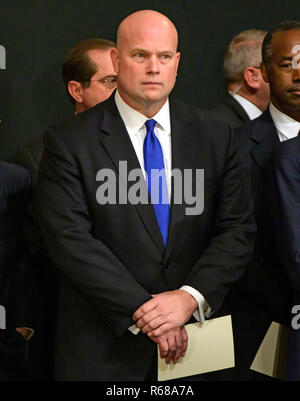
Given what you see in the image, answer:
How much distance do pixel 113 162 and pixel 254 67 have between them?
1.81 metres

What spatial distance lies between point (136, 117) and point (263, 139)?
66cm

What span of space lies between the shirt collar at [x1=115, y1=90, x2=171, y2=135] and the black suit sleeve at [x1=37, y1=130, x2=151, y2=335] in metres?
0.25

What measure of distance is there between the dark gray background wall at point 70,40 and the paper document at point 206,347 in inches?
62.8

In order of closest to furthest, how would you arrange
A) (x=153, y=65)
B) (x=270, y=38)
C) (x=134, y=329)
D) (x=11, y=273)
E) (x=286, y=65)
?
(x=134, y=329), (x=153, y=65), (x=11, y=273), (x=286, y=65), (x=270, y=38)

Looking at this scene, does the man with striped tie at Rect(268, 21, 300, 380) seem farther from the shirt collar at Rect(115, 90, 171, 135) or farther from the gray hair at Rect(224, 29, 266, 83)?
the gray hair at Rect(224, 29, 266, 83)

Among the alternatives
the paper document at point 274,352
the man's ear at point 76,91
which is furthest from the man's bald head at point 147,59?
the man's ear at point 76,91

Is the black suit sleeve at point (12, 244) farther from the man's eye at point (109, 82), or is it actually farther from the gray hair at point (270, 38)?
the gray hair at point (270, 38)

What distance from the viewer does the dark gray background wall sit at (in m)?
3.80

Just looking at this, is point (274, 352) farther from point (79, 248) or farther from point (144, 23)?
point (144, 23)

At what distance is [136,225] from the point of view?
2.63 metres

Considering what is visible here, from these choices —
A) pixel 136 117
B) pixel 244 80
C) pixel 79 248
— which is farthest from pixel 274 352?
pixel 244 80

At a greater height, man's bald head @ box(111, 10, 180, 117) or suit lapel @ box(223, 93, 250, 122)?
man's bald head @ box(111, 10, 180, 117)

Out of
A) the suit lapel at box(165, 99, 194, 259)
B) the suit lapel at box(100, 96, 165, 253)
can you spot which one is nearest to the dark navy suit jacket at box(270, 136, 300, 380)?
the suit lapel at box(165, 99, 194, 259)

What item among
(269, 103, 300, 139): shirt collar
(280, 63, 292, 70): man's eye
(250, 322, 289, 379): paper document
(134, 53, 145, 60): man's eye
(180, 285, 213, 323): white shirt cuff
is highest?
(280, 63, 292, 70): man's eye
